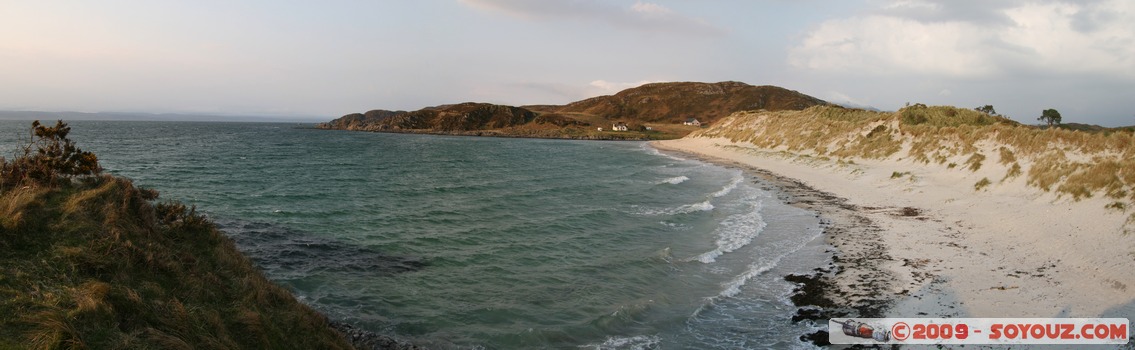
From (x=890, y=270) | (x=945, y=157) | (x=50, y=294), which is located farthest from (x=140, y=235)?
(x=945, y=157)

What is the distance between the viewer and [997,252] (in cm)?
1491

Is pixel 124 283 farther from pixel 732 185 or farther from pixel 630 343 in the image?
pixel 732 185

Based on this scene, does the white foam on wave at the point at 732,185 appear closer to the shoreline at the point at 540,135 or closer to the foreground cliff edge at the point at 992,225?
the foreground cliff edge at the point at 992,225

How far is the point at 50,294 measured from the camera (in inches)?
246

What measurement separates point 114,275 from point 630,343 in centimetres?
871

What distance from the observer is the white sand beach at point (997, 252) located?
10977 mm

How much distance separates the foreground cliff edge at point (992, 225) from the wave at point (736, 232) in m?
3.06

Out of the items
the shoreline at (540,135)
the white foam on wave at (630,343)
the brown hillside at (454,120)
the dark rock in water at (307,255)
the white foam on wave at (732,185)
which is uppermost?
the brown hillside at (454,120)

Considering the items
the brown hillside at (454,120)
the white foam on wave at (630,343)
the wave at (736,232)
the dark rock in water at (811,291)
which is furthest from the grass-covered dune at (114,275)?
the brown hillside at (454,120)

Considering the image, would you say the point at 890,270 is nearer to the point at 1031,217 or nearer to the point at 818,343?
the point at 818,343

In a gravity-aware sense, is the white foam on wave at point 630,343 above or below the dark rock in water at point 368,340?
below

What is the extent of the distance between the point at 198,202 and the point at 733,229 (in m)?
25.3

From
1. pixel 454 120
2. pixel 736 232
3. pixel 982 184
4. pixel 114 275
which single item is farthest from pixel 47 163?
pixel 454 120

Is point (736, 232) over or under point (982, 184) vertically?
under
